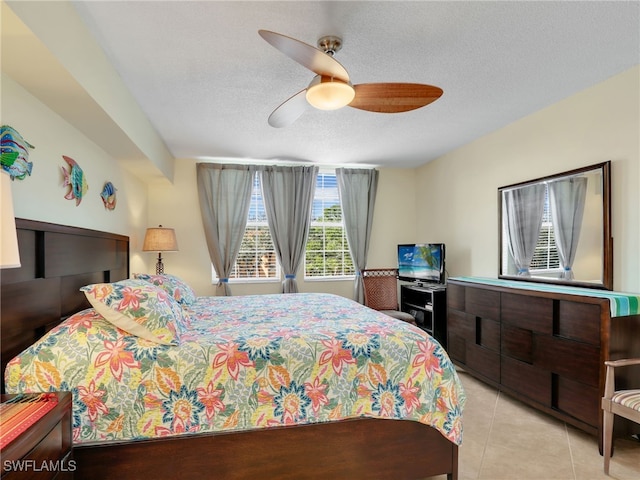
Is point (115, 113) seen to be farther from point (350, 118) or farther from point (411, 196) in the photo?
point (411, 196)

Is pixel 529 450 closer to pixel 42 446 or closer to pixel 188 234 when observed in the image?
pixel 42 446

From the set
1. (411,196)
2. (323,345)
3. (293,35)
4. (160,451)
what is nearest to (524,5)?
(293,35)

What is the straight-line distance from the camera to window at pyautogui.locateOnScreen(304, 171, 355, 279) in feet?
17.2

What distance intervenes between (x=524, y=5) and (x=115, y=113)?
2.51 m

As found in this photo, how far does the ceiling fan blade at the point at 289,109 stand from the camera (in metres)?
2.20

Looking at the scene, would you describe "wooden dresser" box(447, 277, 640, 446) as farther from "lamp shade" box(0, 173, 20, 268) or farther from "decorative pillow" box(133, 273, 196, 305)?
"lamp shade" box(0, 173, 20, 268)

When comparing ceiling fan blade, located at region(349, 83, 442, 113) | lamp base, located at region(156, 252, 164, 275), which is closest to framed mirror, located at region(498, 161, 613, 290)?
ceiling fan blade, located at region(349, 83, 442, 113)

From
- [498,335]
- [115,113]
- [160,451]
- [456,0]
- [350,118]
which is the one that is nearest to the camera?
[160,451]

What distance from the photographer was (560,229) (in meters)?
2.93

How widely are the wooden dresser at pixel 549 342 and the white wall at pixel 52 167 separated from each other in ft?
11.0

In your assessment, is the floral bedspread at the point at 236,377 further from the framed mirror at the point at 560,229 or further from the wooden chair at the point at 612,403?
the framed mirror at the point at 560,229

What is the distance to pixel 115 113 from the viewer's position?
7.71 feet

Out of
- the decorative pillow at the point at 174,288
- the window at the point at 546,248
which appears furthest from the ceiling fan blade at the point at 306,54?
the window at the point at 546,248

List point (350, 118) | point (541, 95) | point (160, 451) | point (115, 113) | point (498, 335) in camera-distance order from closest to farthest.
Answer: point (160, 451) < point (115, 113) < point (541, 95) < point (498, 335) < point (350, 118)
